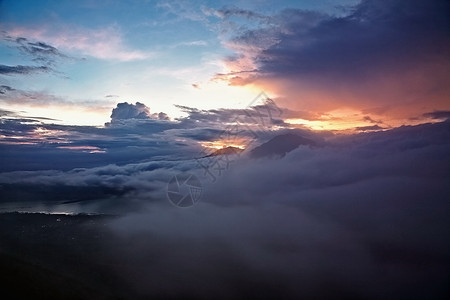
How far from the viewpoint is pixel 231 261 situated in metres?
159

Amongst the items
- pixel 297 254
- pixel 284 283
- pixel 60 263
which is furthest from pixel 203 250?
pixel 60 263

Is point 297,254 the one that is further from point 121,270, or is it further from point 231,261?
point 121,270

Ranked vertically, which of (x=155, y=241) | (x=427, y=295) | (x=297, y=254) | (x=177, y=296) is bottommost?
(x=427, y=295)

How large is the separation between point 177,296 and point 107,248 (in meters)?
70.6

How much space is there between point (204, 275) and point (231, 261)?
3439cm

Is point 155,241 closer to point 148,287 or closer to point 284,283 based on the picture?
point 148,287

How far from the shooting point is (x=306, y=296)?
129 meters

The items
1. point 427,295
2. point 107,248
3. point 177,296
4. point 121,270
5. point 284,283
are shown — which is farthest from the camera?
point 427,295

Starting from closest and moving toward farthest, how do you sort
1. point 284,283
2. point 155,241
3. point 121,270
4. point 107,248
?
point 121,270
point 284,283
point 107,248
point 155,241

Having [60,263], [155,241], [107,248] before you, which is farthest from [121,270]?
[155,241]

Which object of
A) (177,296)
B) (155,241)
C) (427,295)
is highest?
(177,296)

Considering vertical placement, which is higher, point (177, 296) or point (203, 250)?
point (177, 296)

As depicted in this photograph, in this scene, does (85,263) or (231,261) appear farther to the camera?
(231,261)

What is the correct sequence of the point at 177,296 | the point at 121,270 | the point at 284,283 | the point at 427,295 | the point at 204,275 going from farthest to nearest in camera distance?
the point at 427,295 → the point at 284,283 → the point at 204,275 → the point at 121,270 → the point at 177,296
